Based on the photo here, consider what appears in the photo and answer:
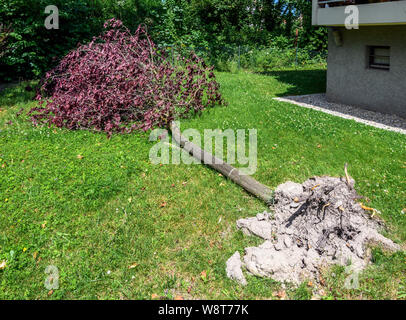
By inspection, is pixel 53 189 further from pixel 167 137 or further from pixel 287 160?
pixel 287 160

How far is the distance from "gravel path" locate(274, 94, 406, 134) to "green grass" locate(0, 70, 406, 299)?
3.38ft

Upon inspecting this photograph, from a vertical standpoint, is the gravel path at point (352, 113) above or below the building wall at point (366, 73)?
below

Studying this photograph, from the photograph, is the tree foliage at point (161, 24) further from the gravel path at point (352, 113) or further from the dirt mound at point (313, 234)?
the dirt mound at point (313, 234)

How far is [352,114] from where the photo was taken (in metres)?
10.7

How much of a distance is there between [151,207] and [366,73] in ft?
28.9

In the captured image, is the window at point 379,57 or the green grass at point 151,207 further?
the window at point 379,57

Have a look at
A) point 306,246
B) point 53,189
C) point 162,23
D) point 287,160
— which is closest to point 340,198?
point 306,246

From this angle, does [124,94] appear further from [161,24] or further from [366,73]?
[161,24]

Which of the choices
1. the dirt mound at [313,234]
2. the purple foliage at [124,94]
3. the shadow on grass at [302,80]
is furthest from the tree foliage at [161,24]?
the dirt mound at [313,234]

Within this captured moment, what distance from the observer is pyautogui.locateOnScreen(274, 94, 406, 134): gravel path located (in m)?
9.39

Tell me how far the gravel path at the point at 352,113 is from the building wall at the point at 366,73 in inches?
10.8

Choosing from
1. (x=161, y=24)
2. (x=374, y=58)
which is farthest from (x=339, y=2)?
(x=161, y=24)

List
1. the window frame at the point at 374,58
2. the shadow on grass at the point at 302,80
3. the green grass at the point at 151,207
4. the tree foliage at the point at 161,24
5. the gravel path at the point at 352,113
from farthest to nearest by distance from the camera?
the shadow on grass at the point at 302,80, the tree foliage at the point at 161,24, the window frame at the point at 374,58, the gravel path at the point at 352,113, the green grass at the point at 151,207

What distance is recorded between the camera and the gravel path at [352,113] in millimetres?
9391
